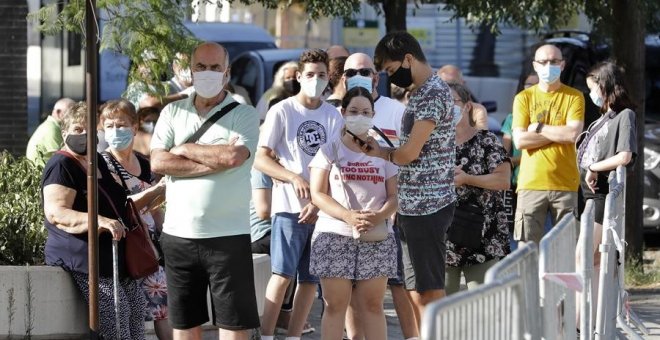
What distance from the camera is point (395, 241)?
782 cm

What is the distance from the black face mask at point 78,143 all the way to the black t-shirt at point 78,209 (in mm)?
65

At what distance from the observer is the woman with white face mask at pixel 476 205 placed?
8.17 m

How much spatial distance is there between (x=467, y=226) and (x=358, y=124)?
3.71 feet

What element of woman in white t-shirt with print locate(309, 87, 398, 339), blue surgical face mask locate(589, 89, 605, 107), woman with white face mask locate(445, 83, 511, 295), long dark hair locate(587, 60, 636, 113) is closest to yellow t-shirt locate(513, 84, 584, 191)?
blue surgical face mask locate(589, 89, 605, 107)

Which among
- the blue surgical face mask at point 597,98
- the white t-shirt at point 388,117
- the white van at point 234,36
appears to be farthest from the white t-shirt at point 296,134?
the white van at point 234,36

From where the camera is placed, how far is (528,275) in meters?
4.92

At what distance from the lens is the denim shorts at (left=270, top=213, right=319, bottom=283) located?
328 inches

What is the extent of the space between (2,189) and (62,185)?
Answer: 4.68ft

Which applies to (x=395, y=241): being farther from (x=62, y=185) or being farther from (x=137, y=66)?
(x=137, y=66)

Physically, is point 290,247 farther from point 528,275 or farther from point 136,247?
point 528,275

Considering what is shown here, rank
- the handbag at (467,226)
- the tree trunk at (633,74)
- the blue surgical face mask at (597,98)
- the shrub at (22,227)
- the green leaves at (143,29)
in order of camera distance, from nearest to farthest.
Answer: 1. the handbag at (467,226)
2. the shrub at (22,227)
3. the green leaves at (143,29)
4. the blue surgical face mask at (597,98)
5. the tree trunk at (633,74)

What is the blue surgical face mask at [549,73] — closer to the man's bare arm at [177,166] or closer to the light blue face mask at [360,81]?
the light blue face mask at [360,81]

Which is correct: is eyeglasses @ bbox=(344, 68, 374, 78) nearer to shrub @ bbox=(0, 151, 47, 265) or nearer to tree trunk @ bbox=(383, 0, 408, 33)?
shrub @ bbox=(0, 151, 47, 265)

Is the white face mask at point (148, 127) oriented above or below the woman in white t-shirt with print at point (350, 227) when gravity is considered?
above
